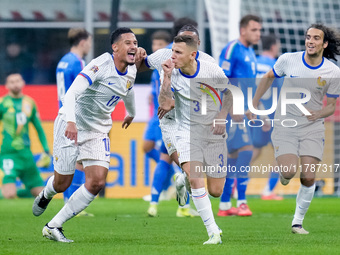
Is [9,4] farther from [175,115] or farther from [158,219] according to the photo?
[175,115]

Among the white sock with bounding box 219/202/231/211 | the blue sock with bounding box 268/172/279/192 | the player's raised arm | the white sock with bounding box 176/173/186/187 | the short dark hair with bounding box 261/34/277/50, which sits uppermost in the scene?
the short dark hair with bounding box 261/34/277/50

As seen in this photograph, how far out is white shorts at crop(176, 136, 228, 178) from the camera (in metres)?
7.59

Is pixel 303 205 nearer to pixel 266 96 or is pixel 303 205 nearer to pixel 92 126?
pixel 92 126

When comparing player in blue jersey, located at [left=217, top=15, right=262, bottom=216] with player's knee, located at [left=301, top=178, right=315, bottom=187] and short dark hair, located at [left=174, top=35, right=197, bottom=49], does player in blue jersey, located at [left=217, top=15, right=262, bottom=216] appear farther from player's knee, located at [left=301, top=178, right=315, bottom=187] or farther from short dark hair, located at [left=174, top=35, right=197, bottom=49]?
short dark hair, located at [left=174, top=35, right=197, bottom=49]

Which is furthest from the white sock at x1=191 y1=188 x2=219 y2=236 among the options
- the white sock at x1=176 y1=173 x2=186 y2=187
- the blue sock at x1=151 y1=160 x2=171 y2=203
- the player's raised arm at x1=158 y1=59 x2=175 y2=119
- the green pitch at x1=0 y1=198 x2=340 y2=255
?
the blue sock at x1=151 y1=160 x2=171 y2=203

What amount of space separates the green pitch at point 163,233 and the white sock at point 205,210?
16cm

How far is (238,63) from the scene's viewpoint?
10844mm

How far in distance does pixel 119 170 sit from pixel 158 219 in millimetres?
4746

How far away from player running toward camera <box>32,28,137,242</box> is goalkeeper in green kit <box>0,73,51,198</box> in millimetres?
4859

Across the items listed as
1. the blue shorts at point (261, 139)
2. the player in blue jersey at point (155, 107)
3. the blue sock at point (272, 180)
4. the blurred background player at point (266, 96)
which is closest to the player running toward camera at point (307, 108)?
the player in blue jersey at point (155, 107)

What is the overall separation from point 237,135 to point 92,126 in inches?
120

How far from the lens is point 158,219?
10164mm

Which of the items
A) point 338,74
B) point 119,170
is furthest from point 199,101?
point 119,170

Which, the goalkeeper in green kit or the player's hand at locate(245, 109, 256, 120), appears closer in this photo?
the player's hand at locate(245, 109, 256, 120)
